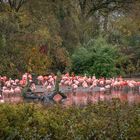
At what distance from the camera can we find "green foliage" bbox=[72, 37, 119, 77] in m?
24.9

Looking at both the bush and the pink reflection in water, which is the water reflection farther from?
the bush

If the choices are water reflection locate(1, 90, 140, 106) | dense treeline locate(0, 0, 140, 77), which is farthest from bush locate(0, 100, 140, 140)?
dense treeline locate(0, 0, 140, 77)

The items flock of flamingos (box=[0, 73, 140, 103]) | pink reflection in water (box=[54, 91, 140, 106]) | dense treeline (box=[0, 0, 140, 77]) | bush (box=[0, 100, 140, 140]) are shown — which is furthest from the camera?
dense treeline (box=[0, 0, 140, 77])

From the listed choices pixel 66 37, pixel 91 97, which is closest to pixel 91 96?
pixel 91 97

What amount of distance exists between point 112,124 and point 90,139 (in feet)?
1.44

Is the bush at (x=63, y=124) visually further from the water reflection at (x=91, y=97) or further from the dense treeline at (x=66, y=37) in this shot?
the dense treeline at (x=66, y=37)

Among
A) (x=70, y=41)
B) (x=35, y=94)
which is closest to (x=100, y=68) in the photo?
(x=70, y=41)

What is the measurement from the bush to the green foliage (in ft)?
51.2

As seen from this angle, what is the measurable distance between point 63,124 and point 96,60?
16.6 metres

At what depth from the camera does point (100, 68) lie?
81.4 feet

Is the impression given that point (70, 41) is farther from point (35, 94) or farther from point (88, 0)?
point (35, 94)

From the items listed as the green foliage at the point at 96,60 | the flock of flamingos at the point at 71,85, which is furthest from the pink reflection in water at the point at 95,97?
the green foliage at the point at 96,60

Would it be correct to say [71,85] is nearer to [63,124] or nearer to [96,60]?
[63,124]

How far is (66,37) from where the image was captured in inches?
1059
